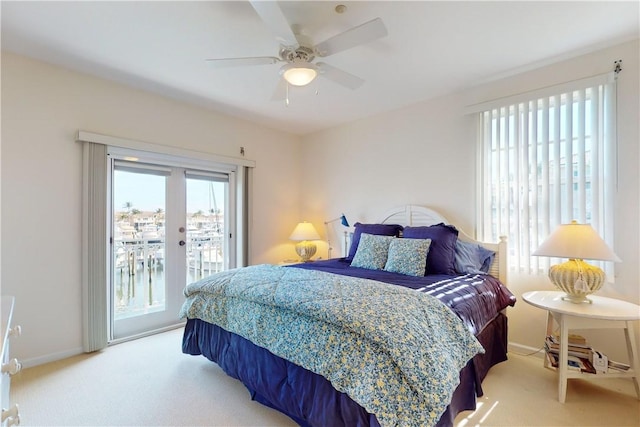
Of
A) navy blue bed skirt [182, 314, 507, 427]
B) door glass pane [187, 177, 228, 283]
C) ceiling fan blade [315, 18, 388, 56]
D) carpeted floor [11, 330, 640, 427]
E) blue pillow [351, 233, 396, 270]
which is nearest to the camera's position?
navy blue bed skirt [182, 314, 507, 427]

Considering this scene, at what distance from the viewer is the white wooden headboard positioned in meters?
2.70

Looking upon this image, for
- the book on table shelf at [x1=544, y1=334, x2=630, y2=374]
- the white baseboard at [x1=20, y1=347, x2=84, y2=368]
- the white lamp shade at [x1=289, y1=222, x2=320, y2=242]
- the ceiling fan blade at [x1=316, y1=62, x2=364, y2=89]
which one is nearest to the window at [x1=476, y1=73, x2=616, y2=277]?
the book on table shelf at [x1=544, y1=334, x2=630, y2=374]

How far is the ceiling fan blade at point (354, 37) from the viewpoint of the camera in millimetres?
1607

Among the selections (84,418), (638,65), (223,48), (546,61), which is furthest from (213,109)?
(638,65)

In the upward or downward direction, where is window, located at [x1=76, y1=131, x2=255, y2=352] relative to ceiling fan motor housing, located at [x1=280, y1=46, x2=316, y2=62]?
downward

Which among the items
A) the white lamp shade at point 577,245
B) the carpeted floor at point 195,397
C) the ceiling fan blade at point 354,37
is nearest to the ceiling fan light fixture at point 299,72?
the ceiling fan blade at point 354,37

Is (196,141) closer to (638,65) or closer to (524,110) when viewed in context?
(524,110)

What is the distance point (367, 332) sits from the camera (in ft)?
4.56

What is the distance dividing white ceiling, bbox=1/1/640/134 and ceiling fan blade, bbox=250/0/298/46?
0.23m

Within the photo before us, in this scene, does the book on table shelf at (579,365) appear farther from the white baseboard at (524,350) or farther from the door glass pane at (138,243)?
the door glass pane at (138,243)

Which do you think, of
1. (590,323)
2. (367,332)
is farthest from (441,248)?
(367,332)

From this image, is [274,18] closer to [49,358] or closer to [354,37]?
[354,37]

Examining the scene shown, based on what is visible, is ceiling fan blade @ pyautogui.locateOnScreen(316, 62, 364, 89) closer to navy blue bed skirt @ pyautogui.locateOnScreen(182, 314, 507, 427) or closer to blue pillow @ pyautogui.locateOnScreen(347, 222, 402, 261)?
blue pillow @ pyautogui.locateOnScreen(347, 222, 402, 261)

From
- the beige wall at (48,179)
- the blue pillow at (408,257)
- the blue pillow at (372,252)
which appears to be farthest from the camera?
the blue pillow at (372,252)
